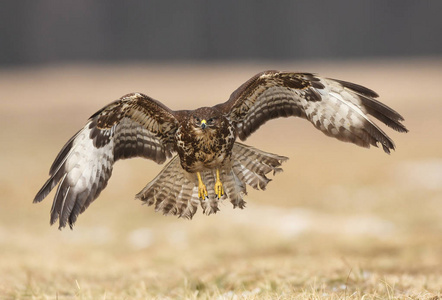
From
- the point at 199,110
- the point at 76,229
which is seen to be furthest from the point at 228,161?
the point at 76,229

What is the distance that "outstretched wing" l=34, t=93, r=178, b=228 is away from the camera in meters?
6.27

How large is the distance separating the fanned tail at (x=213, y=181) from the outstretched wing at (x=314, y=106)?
0.31 meters

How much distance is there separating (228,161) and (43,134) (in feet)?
62.8

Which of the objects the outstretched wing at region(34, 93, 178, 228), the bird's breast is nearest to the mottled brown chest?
the bird's breast

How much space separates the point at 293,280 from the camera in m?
6.58

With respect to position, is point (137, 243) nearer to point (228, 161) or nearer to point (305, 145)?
point (228, 161)

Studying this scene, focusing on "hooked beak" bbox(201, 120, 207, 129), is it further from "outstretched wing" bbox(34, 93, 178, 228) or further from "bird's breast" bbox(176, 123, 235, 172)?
"outstretched wing" bbox(34, 93, 178, 228)

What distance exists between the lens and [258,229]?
1317 cm

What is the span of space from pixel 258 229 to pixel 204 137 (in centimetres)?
705

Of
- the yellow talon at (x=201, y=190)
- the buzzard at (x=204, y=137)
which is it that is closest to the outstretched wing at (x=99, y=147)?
the buzzard at (x=204, y=137)

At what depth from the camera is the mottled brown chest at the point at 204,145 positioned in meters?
6.41

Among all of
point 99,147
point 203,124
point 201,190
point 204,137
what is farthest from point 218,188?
point 99,147

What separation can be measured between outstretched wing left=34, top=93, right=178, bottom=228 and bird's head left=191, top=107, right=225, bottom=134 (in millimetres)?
388

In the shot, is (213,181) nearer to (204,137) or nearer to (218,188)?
(218,188)
